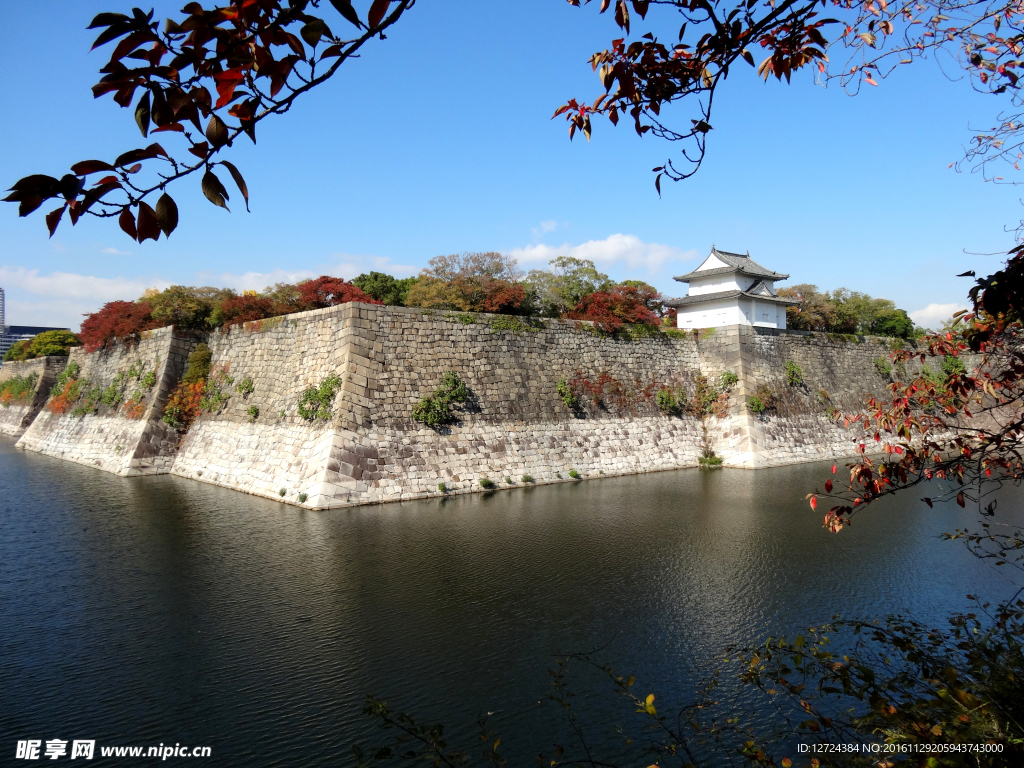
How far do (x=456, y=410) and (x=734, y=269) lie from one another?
13.8 m

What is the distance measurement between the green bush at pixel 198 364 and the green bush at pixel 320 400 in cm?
712

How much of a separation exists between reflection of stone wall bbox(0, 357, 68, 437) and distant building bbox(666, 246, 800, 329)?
3180cm

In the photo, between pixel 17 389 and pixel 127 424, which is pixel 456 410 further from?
pixel 17 389

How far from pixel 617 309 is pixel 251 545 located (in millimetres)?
14308

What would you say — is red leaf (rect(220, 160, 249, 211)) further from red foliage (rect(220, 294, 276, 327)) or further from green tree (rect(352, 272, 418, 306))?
green tree (rect(352, 272, 418, 306))

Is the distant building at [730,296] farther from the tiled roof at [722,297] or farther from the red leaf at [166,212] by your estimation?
the red leaf at [166,212]

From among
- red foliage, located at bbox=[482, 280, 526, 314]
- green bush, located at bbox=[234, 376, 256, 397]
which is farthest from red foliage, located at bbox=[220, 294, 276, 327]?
red foliage, located at bbox=[482, 280, 526, 314]

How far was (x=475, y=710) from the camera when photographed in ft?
18.0

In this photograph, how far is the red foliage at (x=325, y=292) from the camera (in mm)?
19016

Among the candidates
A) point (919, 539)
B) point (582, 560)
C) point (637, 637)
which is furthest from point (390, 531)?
point (919, 539)

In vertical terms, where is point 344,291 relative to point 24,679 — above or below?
above

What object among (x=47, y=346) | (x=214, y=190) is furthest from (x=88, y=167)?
(x=47, y=346)

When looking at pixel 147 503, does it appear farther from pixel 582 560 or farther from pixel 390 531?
pixel 582 560

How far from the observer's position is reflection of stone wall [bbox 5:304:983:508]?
46.8 ft
